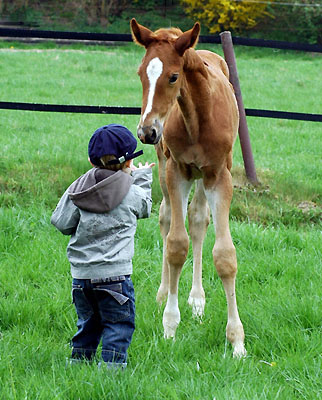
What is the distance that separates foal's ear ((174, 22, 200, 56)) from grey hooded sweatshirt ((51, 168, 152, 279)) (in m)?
0.71

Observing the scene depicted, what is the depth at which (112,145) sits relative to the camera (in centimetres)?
308

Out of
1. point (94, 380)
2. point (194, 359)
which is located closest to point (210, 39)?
point (194, 359)

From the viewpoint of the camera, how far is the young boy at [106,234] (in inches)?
120

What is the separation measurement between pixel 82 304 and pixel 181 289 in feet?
4.42

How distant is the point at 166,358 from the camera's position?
3.17 meters

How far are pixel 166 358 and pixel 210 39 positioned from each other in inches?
162

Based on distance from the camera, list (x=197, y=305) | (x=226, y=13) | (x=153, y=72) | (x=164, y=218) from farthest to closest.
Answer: (x=226, y=13), (x=164, y=218), (x=197, y=305), (x=153, y=72)

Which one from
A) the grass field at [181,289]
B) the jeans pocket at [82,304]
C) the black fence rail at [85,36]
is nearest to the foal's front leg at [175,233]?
the grass field at [181,289]

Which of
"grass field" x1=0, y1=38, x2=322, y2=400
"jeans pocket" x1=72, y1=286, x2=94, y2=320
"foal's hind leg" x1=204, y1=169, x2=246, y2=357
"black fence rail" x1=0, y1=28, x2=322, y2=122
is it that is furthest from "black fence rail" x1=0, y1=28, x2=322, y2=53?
"jeans pocket" x1=72, y1=286, x2=94, y2=320

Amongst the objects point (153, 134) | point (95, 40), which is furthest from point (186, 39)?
point (95, 40)

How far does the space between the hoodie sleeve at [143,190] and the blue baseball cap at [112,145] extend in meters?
0.20

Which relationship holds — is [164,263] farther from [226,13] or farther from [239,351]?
[226,13]

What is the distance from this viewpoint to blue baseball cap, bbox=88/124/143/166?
10.1 ft

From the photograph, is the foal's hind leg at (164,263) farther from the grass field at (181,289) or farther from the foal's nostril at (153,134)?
the foal's nostril at (153,134)
